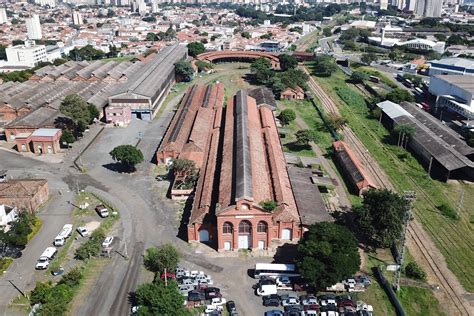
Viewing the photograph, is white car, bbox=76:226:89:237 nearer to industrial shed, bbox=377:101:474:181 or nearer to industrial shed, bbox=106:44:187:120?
industrial shed, bbox=106:44:187:120

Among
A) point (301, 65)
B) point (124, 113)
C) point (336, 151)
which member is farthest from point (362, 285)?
point (301, 65)

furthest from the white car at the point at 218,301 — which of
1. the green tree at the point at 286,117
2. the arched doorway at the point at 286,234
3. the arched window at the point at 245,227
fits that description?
the green tree at the point at 286,117

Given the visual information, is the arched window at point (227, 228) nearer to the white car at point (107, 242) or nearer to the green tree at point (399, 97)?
the white car at point (107, 242)

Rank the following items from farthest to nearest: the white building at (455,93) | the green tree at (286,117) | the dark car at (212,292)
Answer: the white building at (455,93)
the green tree at (286,117)
the dark car at (212,292)

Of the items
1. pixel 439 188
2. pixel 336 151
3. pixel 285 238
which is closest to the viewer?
pixel 285 238

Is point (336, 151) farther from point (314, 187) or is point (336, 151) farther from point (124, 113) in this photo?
point (124, 113)
